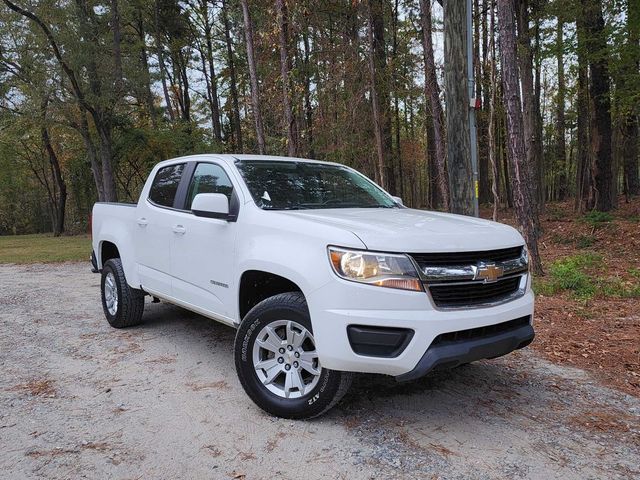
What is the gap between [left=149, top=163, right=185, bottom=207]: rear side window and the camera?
4918 millimetres

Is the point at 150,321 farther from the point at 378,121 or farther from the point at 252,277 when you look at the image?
the point at 378,121

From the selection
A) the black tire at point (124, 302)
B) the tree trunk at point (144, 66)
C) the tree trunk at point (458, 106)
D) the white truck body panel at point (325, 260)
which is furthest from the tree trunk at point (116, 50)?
the white truck body panel at point (325, 260)

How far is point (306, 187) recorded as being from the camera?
14.2ft

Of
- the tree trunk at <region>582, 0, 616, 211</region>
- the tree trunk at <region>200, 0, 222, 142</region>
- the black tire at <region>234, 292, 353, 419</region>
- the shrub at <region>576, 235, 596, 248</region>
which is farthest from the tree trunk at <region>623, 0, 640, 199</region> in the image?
the tree trunk at <region>200, 0, 222, 142</region>

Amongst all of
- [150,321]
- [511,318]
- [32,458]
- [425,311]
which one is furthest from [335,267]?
[150,321]

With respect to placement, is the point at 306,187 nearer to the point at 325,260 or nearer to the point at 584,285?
the point at 325,260

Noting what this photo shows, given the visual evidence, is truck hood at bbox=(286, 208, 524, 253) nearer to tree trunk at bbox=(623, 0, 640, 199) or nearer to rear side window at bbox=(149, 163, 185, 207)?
rear side window at bbox=(149, 163, 185, 207)

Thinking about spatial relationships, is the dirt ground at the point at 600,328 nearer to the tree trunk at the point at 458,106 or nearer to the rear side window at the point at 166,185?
the tree trunk at the point at 458,106

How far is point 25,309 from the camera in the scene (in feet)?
23.8

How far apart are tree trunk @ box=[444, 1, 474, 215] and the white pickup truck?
2586mm

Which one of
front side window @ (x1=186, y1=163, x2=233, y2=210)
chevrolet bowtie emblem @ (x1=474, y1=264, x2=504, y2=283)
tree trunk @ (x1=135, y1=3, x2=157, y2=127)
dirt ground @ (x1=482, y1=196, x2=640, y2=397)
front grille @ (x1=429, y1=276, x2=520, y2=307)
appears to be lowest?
dirt ground @ (x1=482, y1=196, x2=640, y2=397)

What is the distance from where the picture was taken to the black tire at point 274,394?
3104 mm

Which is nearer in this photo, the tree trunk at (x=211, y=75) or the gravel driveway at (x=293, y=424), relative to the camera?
the gravel driveway at (x=293, y=424)

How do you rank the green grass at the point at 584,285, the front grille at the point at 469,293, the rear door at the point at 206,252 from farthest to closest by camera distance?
the green grass at the point at 584,285, the rear door at the point at 206,252, the front grille at the point at 469,293
